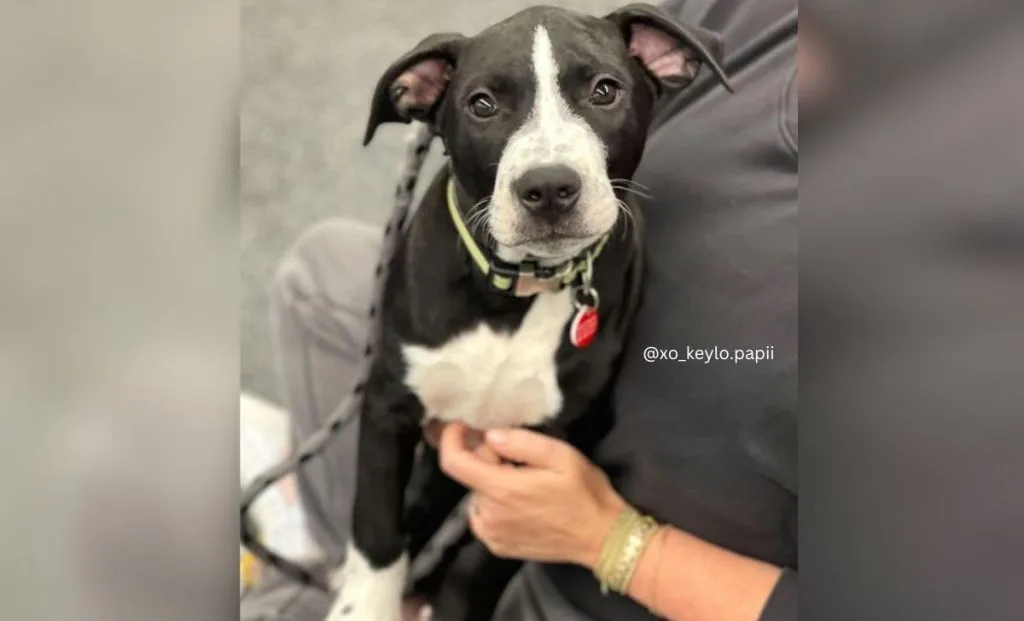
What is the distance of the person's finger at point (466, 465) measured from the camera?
863 millimetres

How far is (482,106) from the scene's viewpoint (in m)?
0.76

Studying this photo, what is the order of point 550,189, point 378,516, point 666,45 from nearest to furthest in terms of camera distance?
point 550,189, point 666,45, point 378,516

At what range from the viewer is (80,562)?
2.39 feet

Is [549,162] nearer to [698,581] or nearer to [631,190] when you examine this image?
[631,190]

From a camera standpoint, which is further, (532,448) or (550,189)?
(532,448)

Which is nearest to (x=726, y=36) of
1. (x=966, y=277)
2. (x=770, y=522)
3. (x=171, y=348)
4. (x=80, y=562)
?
(x=966, y=277)

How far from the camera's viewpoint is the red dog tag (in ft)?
2.75

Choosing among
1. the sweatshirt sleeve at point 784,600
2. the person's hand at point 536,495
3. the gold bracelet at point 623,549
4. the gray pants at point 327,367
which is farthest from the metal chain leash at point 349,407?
the sweatshirt sleeve at point 784,600

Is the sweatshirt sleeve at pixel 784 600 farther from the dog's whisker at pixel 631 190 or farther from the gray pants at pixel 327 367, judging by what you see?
the dog's whisker at pixel 631 190

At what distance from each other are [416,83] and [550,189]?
0.20 m

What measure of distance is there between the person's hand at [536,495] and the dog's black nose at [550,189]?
258 millimetres

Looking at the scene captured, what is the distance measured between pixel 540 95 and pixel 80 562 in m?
0.51

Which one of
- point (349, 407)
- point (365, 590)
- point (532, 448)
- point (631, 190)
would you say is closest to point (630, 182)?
point (631, 190)

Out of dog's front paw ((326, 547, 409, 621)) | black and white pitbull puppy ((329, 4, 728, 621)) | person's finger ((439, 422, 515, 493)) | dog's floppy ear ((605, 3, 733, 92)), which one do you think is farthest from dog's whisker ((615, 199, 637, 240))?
dog's front paw ((326, 547, 409, 621))
